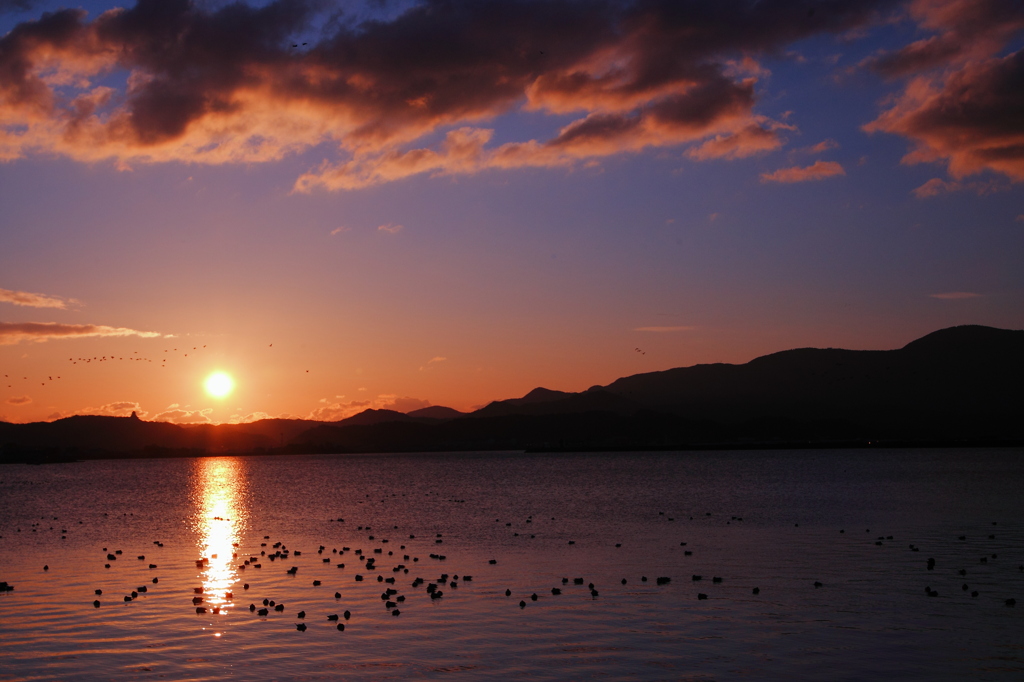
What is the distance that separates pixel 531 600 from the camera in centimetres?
3089

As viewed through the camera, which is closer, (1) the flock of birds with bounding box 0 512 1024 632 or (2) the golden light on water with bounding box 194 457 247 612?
(1) the flock of birds with bounding box 0 512 1024 632

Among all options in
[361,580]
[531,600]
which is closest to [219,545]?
[361,580]

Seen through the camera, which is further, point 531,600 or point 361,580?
point 361,580

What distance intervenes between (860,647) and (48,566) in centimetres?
3645

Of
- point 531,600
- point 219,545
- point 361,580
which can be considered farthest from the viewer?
point 219,545

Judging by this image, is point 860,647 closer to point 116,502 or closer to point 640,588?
point 640,588

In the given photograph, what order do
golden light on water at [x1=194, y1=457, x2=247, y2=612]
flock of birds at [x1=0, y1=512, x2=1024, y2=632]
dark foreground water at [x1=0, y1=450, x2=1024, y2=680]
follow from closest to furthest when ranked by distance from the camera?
dark foreground water at [x1=0, y1=450, x2=1024, y2=680] → flock of birds at [x1=0, y1=512, x2=1024, y2=632] → golden light on water at [x1=194, y1=457, x2=247, y2=612]

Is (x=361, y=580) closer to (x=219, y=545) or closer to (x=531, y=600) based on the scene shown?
(x=531, y=600)

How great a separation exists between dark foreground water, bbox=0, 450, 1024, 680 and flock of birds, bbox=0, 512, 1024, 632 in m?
0.19

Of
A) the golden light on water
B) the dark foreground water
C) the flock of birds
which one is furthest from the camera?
the golden light on water

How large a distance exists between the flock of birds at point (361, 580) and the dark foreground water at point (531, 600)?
0.63 ft

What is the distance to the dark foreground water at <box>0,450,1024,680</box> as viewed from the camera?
2284cm

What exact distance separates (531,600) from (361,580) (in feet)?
27.3

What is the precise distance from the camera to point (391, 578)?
115 feet
